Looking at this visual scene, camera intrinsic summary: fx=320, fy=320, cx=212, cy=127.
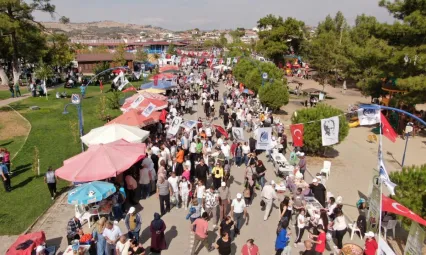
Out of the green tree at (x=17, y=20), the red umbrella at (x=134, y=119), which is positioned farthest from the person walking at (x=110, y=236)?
the green tree at (x=17, y=20)

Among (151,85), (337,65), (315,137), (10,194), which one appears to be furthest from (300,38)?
(10,194)

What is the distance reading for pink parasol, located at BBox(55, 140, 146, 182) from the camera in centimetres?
1002

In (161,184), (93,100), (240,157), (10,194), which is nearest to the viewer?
(161,184)

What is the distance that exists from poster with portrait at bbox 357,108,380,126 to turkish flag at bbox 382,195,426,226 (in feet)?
13.2

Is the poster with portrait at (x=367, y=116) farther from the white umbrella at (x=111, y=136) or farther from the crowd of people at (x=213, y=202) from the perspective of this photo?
the white umbrella at (x=111, y=136)

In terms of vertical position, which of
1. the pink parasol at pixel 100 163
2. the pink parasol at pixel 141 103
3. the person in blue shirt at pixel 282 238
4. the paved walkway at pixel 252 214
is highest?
the pink parasol at pixel 141 103

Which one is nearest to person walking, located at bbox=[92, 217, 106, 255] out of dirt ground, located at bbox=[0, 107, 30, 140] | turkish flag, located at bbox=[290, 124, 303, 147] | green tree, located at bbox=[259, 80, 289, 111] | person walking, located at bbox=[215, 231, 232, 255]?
person walking, located at bbox=[215, 231, 232, 255]

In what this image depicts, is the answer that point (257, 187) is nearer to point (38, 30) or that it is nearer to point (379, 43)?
point (379, 43)

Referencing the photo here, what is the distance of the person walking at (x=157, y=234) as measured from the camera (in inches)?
326

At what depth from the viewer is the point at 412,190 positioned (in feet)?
29.2

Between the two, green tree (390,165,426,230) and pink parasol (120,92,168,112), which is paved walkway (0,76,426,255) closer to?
green tree (390,165,426,230)

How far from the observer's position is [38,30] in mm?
35500

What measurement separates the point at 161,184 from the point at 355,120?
21.1 m

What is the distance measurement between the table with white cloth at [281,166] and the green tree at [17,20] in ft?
95.7
